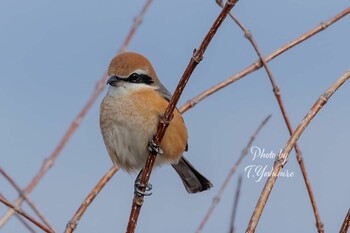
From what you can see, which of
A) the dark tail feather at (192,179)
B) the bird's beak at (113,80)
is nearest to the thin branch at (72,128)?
the bird's beak at (113,80)

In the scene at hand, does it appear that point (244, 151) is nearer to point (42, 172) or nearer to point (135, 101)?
point (42, 172)

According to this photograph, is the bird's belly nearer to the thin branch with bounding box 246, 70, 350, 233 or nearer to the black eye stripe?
the black eye stripe

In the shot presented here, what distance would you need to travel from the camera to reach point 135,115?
3.08 metres

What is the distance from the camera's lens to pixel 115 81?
10.2ft

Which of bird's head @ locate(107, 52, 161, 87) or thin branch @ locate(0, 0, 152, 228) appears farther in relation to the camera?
bird's head @ locate(107, 52, 161, 87)

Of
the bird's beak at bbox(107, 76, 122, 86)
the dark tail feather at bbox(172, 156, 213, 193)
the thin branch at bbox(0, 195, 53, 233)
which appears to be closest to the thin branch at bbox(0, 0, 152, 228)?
the thin branch at bbox(0, 195, 53, 233)

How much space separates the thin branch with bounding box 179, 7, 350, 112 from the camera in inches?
85.4

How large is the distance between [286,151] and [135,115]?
1.52m

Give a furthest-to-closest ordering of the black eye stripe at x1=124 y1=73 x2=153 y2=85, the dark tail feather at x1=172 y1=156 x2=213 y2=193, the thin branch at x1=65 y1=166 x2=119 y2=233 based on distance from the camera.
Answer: the dark tail feather at x1=172 y1=156 x2=213 y2=193 → the black eye stripe at x1=124 y1=73 x2=153 y2=85 → the thin branch at x1=65 y1=166 x2=119 y2=233

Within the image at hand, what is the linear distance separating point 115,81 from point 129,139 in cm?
30

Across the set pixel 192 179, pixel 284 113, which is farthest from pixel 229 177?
pixel 192 179

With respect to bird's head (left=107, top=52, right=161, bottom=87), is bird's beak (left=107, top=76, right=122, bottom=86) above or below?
below

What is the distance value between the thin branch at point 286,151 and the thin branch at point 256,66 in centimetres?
46

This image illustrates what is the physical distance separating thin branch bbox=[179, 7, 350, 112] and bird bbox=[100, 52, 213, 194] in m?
0.31
